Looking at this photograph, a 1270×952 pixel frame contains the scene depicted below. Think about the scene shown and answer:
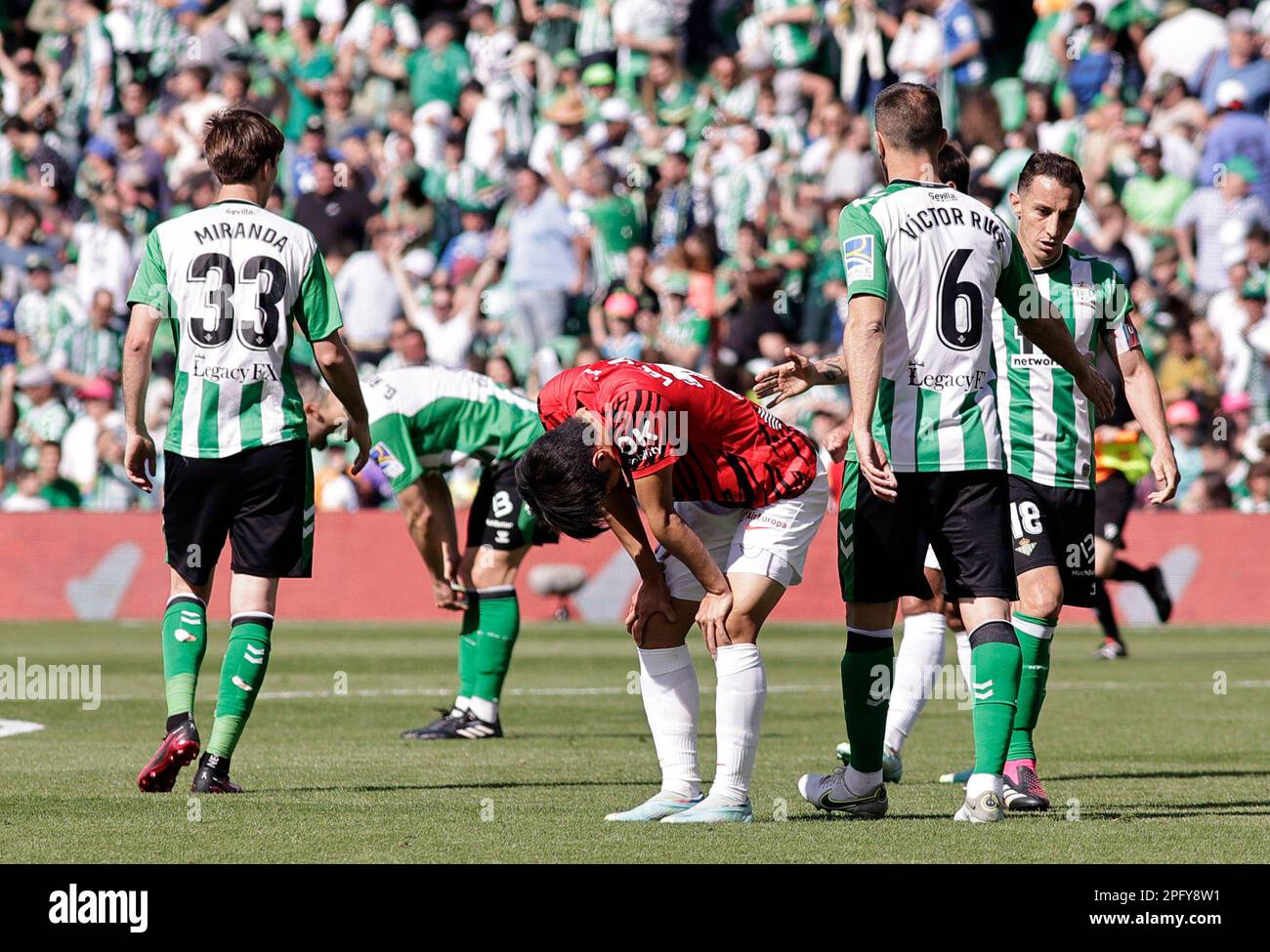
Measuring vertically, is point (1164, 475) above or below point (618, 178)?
below

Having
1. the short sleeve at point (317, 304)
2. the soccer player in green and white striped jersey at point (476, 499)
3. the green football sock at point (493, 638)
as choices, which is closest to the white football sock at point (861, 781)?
the short sleeve at point (317, 304)

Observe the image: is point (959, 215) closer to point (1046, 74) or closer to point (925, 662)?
point (925, 662)

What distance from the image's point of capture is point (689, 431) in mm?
6797

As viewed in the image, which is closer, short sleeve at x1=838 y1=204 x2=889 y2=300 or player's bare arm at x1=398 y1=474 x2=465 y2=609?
short sleeve at x1=838 y1=204 x2=889 y2=300

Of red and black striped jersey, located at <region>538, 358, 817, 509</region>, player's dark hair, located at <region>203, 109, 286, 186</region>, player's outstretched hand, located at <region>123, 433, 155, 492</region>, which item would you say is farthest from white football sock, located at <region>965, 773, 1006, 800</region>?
player's dark hair, located at <region>203, 109, 286, 186</region>

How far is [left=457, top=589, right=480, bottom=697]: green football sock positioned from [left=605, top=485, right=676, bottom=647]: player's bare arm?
136 inches

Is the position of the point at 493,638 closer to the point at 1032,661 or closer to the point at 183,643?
the point at 183,643

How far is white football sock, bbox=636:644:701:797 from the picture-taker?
7.16 meters

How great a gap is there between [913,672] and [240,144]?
138 inches

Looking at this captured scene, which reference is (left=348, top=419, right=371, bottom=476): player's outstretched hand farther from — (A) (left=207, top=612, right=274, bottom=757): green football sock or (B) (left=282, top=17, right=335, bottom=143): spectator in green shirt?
(B) (left=282, top=17, right=335, bottom=143): spectator in green shirt

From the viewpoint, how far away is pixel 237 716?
7.64 metres

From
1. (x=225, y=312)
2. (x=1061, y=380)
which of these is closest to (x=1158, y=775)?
(x=1061, y=380)

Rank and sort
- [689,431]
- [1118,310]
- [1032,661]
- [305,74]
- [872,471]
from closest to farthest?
[872,471], [689,431], [1032,661], [1118,310], [305,74]
